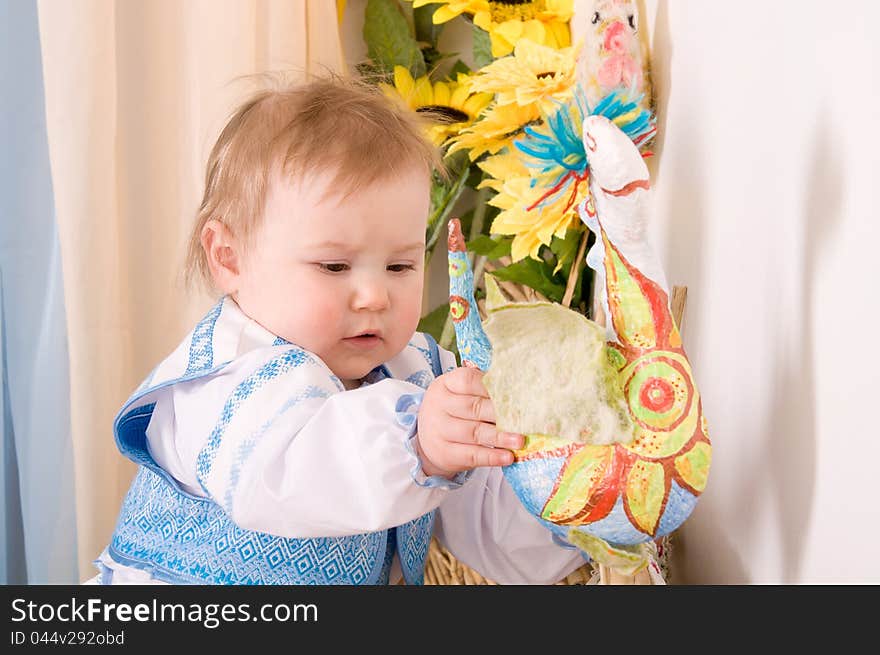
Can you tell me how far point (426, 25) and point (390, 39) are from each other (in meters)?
0.10

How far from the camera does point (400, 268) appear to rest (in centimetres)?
74

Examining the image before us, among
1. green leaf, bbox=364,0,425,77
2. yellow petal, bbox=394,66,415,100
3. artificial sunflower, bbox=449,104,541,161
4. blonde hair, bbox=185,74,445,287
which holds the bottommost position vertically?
blonde hair, bbox=185,74,445,287

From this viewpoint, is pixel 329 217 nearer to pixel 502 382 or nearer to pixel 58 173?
pixel 502 382

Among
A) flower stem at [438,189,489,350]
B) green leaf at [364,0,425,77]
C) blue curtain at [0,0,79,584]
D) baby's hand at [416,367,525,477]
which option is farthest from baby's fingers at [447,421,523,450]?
green leaf at [364,0,425,77]

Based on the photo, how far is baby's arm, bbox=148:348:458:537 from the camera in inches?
21.3

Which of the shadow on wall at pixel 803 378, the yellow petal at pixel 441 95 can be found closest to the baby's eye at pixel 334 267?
the shadow on wall at pixel 803 378

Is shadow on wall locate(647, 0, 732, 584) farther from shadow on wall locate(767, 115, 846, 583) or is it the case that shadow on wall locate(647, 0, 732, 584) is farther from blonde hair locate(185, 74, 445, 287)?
blonde hair locate(185, 74, 445, 287)

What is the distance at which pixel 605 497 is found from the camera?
498 millimetres

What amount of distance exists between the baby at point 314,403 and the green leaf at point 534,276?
0.92 feet

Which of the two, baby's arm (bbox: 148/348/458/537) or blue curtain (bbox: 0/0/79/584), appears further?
blue curtain (bbox: 0/0/79/584)

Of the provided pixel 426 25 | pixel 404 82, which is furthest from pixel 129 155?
pixel 426 25

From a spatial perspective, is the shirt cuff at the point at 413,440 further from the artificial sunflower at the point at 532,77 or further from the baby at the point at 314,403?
the artificial sunflower at the point at 532,77

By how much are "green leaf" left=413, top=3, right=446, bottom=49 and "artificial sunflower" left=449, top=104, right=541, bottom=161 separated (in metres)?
0.41
